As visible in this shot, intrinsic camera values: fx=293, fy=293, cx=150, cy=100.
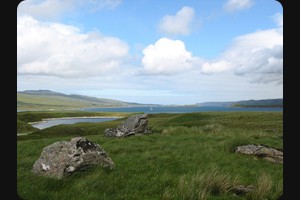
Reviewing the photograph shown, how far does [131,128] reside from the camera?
32562mm

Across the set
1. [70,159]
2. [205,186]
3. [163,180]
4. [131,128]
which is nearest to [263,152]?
[163,180]

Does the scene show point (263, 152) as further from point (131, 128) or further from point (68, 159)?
point (131, 128)

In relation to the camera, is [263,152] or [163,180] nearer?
[163,180]

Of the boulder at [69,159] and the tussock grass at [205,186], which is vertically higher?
the boulder at [69,159]

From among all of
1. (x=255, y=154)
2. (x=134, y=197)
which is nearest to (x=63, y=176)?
(x=134, y=197)

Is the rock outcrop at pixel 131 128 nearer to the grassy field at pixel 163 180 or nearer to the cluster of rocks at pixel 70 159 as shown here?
the grassy field at pixel 163 180

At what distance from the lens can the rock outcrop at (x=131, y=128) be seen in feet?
102

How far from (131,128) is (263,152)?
16481 millimetres

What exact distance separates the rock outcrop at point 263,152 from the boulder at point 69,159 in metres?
10.0

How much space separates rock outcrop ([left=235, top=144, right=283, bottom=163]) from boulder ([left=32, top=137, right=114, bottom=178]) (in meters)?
10.0

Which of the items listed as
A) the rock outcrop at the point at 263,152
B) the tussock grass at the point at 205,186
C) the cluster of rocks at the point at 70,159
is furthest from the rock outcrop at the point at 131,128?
the tussock grass at the point at 205,186

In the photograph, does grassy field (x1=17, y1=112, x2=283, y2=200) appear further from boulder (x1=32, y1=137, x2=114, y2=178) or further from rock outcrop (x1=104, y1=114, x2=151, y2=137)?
rock outcrop (x1=104, y1=114, x2=151, y2=137)
